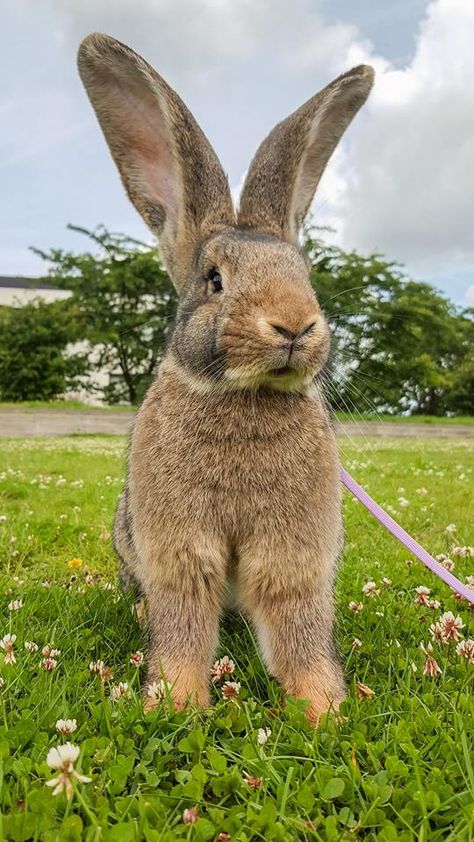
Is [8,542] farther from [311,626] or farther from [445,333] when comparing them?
[445,333]

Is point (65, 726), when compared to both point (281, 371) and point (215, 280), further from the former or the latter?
point (215, 280)

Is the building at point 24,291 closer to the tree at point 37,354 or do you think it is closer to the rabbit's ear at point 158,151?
the tree at point 37,354

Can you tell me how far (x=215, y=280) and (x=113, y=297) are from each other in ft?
126

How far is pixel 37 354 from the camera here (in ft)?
132

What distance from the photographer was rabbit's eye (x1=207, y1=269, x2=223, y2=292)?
10.6 ft

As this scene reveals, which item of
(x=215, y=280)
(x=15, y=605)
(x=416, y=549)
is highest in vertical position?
(x=215, y=280)

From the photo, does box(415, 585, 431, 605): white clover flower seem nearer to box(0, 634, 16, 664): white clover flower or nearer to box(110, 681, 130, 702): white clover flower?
box(110, 681, 130, 702): white clover flower

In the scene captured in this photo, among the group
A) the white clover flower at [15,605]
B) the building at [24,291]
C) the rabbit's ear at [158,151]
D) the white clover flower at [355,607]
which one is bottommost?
the white clover flower at [15,605]

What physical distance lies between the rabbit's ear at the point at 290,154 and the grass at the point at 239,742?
2099 millimetres

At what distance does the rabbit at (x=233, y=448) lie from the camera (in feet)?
9.81

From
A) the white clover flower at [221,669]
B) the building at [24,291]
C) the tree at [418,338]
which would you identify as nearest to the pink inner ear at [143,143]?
the white clover flower at [221,669]

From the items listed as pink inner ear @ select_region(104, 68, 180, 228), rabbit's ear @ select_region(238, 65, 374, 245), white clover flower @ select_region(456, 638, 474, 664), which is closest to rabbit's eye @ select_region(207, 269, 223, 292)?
rabbit's ear @ select_region(238, 65, 374, 245)

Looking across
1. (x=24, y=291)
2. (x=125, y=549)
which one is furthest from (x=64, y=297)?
(x=125, y=549)

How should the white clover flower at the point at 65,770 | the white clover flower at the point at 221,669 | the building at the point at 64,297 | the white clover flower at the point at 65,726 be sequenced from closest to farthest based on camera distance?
the white clover flower at the point at 65,770 < the white clover flower at the point at 65,726 < the white clover flower at the point at 221,669 < the building at the point at 64,297
